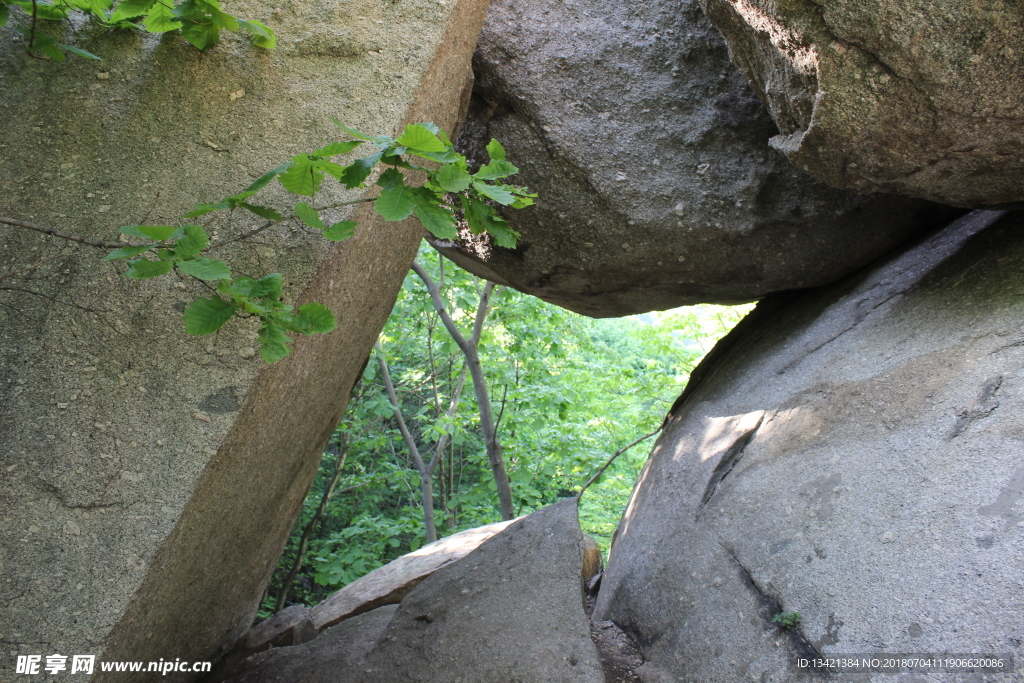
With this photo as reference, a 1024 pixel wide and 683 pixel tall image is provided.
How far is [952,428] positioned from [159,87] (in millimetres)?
2773

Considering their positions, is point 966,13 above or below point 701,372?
above

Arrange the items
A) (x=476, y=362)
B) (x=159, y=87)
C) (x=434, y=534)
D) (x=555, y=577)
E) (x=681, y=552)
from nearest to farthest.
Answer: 1. (x=159, y=87)
2. (x=681, y=552)
3. (x=555, y=577)
4. (x=476, y=362)
5. (x=434, y=534)

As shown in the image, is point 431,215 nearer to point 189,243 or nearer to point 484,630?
point 189,243

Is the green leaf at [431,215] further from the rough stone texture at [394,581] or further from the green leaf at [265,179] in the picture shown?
the rough stone texture at [394,581]

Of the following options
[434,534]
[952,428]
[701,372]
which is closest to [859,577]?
[952,428]

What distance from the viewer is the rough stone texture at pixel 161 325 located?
1.87 metres

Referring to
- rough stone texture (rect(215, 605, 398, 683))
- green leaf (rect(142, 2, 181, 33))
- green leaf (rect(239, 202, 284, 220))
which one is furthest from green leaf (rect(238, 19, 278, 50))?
rough stone texture (rect(215, 605, 398, 683))

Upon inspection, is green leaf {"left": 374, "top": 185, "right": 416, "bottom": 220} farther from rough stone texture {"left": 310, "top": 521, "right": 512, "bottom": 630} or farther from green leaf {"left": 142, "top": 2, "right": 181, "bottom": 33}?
rough stone texture {"left": 310, "top": 521, "right": 512, "bottom": 630}

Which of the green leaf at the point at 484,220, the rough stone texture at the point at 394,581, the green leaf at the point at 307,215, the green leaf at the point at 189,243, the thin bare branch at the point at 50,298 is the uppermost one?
the green leaf at the point at 484,220

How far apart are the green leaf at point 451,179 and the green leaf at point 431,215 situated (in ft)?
0.17

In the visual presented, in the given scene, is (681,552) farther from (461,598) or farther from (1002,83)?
(1002,83)

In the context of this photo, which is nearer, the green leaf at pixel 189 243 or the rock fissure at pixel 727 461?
the green leaf at pixel 189 243

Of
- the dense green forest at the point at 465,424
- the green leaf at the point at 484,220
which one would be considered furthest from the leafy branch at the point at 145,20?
the dense green forest at the point at 465,424

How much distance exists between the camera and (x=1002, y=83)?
1.97 meters
